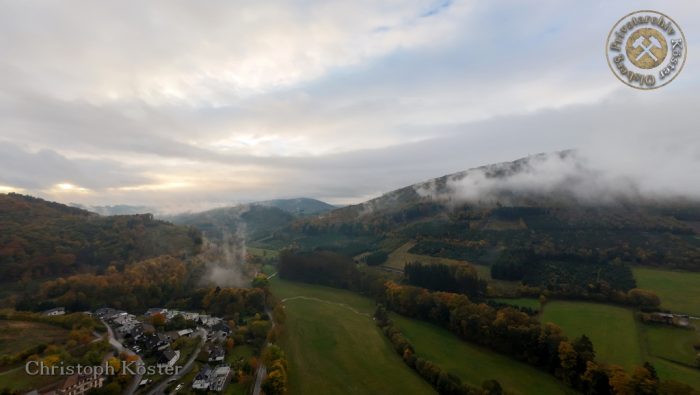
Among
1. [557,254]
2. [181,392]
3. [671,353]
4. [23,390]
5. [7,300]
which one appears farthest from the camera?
[557,254]

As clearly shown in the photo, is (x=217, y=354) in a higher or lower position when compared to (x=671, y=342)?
lower

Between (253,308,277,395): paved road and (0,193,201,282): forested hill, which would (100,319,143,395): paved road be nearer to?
(253,308,277,395): paved road

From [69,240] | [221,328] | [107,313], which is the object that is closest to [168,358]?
[221,328]

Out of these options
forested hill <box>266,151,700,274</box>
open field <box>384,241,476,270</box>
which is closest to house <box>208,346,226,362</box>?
open field <box>384,241,476,270</box>

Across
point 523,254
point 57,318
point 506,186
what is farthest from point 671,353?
point 506,186

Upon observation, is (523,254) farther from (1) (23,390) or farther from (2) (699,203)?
(1) (23,390)

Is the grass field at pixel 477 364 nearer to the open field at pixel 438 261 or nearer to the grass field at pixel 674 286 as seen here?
the open field at pixel 438 261

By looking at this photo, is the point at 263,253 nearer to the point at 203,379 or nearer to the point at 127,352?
the point at 127,352
